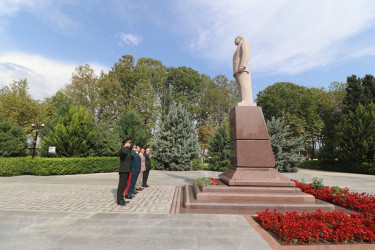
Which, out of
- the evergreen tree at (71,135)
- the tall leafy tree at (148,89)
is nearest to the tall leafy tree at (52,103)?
the tall leafy tree at (148,89)

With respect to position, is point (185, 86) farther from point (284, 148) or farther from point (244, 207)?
point (244, 207)

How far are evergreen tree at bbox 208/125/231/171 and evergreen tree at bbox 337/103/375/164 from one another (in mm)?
13600

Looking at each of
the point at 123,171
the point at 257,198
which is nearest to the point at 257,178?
the point at 257,198

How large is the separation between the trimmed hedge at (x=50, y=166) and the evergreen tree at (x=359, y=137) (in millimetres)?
25157

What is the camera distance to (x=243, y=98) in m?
7.42

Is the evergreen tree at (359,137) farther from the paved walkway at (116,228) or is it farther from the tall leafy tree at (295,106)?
the paved walkway at (116,228)

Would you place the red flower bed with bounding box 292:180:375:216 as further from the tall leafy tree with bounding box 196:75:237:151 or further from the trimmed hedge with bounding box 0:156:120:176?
the tall leafy tree with bounding box 196:75:237:151

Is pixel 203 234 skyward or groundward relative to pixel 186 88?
groundward

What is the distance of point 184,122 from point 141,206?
14736mm

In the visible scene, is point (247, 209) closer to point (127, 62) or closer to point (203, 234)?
point (203, 234)

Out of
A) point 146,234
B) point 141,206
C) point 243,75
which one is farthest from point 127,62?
point 146,234

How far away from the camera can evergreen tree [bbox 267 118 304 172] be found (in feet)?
62.7

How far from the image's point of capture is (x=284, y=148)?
19688 millimetres

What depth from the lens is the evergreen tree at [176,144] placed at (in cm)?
1953
